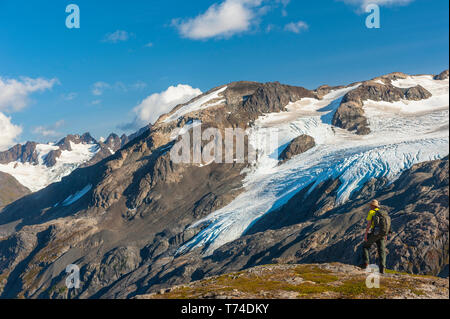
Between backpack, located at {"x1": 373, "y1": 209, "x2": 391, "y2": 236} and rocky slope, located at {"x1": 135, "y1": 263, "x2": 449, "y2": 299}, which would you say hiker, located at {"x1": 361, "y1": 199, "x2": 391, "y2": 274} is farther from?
rocky slope, located at {"x1": 135, "y1": 263, "x2": 449, "y2": 299}

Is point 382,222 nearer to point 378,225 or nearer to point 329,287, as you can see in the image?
point 378,225

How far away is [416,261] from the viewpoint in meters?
82.2

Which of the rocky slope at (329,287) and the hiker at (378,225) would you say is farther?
the hiker at (378,225)

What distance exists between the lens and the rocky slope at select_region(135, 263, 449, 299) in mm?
25281

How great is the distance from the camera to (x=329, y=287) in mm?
28078

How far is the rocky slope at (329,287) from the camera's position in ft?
82.9

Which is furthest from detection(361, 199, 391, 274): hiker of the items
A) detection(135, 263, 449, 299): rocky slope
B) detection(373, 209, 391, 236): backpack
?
detection(135, 263, 449, 299): rocky slope

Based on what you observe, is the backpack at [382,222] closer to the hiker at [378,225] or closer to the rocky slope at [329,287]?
the hiker at [378,225]

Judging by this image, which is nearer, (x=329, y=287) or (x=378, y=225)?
(x=378, y=225)

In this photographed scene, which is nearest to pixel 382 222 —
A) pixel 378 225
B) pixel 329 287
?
pixel 378 225

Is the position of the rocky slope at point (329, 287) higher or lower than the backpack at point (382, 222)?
lower

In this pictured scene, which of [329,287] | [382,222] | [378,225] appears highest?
[382,222]

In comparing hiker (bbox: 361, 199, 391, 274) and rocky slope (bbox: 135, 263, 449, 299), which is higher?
hiker (bbox: 361, 199, 391, 274)

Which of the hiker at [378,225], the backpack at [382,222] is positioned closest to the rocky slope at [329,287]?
the hiker at [378,225]
